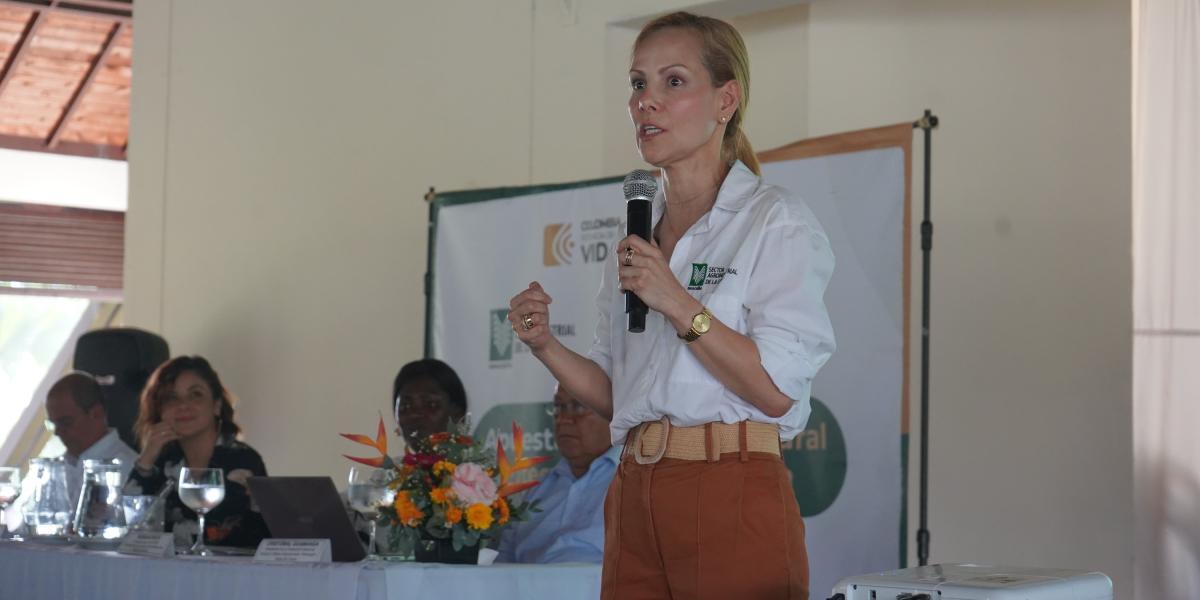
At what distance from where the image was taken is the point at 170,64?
6.95m

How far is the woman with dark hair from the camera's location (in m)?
4.19

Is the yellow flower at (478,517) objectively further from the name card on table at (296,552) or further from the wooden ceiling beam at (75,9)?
the wooden ceiling beam at (75,9)

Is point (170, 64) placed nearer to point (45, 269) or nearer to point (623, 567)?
point (45, 269)

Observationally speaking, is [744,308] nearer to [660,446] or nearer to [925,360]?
[660,446]

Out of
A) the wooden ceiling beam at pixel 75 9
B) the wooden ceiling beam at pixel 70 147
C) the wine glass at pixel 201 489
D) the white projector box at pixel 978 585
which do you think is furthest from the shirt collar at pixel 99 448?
the wooden ceiling beam at pixel 70 147

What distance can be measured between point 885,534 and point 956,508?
1.51 meters

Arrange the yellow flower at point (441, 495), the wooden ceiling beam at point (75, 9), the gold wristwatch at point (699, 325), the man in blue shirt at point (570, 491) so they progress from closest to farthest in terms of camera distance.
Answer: the gold wristwatch at point (699, 325) → the yellow flower at point (441, 495) → the man in blue shirt at point (570, 491) → the wooden ceiling beam at point (75, 9)

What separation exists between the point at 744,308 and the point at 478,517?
1051 mm

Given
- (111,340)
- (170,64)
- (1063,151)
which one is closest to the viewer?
(1063,151)

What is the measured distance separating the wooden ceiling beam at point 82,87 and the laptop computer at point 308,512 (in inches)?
273

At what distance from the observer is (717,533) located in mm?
1554

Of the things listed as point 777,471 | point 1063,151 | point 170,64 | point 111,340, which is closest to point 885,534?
point 1063,151

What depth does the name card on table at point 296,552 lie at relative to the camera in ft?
8.58

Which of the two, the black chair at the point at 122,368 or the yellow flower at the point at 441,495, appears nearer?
the yellow flower at the point at 441,495
